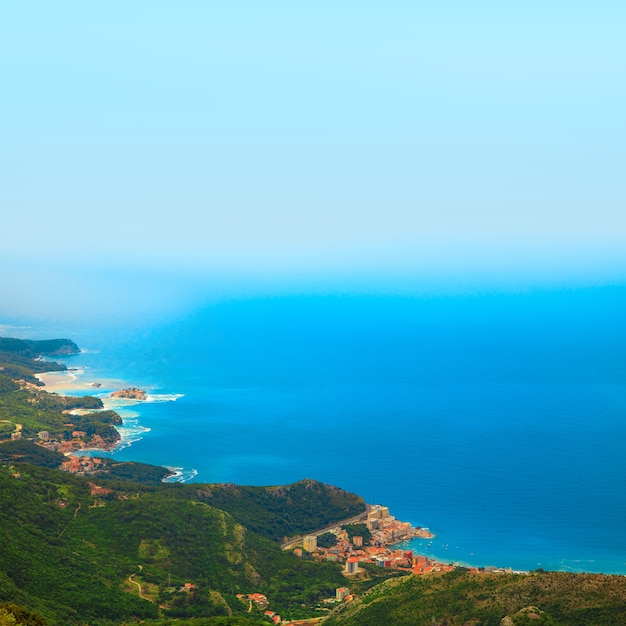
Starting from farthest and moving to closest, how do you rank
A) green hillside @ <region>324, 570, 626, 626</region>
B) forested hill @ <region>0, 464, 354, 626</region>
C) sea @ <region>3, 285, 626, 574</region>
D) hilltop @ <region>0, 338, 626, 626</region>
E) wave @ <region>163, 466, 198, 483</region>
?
wave @ <region>163, 466, 198, 483</region> → sea @ <region>3, 285, 626, 574</region> → forested hill @ <region>0, 464, 354, 626</region> → hilltop @ <region>0, 338, 626, 626</region> → green hillside @ <region>324, 570, 626, 626</region>

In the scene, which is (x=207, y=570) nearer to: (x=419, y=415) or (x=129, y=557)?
(x=129, y=557)

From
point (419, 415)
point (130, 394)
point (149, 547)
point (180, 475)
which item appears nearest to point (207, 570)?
point (149, 547)

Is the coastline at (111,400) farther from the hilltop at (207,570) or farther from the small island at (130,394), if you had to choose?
the hilltop at (207,570)

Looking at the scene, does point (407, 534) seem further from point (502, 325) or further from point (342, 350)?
point (502, 325)

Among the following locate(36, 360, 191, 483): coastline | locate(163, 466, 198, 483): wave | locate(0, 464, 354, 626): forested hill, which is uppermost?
locate(36, 360, 191, 483): coastline

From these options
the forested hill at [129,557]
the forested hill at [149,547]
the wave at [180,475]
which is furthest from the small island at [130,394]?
the forested hill at [129,557]

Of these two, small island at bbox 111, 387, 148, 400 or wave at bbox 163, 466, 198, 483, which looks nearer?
wave at bbox 163, 466, 198, 483

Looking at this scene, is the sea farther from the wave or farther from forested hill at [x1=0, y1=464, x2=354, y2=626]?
forested hill at [x1=0, y1=464, x2=354, y2=626]

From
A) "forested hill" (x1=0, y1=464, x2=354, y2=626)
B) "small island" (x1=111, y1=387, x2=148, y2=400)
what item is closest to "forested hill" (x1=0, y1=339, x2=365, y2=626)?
"forested hill" (x1=0, y1=464, x2=354, y2=626)
